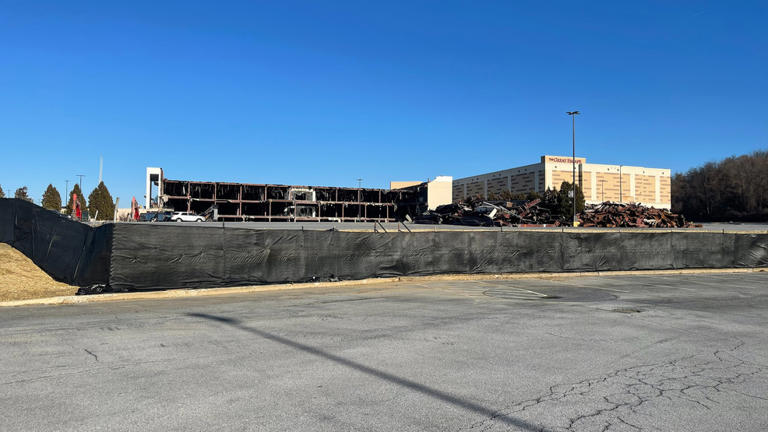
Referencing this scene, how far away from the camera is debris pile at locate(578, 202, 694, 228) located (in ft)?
160

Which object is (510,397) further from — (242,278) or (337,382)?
(242,278)

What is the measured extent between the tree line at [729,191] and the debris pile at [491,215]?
67594 mm

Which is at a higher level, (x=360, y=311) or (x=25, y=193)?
(x=25, y=193)

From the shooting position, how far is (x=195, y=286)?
1359 cm

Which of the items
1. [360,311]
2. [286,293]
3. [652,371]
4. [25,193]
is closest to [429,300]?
[360,311]

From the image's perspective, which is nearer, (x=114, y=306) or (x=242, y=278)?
(x=114, y=306)

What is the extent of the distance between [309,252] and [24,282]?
7843mm

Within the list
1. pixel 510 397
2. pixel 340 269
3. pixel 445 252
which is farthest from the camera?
pixel 445 252

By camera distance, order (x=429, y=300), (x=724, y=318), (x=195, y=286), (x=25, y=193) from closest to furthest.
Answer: (x=724, y=318)
(x=429, y=300)
(x=195, y=286)
(x=25, y=193)

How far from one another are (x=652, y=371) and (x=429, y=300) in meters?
6.70

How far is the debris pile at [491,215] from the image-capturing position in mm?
45969

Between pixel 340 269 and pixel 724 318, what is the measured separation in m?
10.3

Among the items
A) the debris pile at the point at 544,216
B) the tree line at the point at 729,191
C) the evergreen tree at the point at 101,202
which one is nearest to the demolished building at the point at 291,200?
the evergreen tree at the point at 101,202

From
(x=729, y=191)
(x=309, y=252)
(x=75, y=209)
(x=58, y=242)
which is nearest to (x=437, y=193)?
(x=75, y=209)
